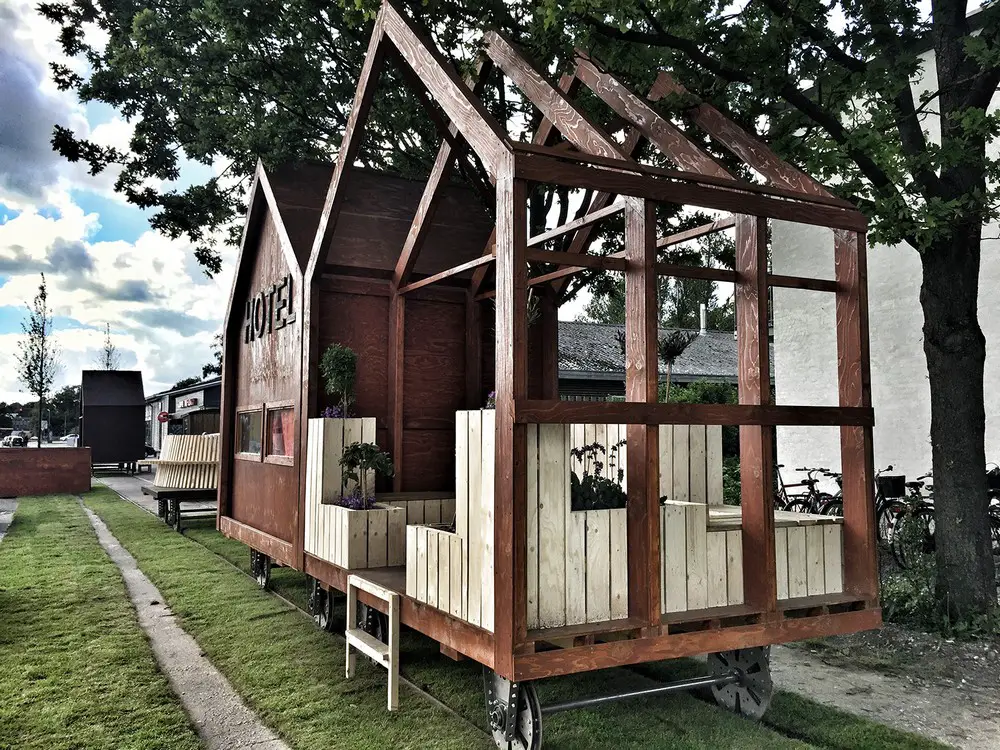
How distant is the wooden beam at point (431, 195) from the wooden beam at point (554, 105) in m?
0.46

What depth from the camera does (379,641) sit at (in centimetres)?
564

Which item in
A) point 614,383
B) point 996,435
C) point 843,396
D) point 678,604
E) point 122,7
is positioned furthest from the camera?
point 614,383

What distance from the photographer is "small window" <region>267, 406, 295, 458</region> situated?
8.59 m

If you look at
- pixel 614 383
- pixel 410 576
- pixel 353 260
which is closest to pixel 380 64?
pixel 353 260

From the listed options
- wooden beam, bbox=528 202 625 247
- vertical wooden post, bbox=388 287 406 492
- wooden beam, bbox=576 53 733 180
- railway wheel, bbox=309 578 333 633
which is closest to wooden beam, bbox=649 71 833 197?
wooden beam, bbox=576 53 733 180

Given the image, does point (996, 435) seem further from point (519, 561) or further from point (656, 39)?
point (519, 561)

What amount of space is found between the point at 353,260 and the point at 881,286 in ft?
28.7

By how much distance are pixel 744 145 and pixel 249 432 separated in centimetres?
702

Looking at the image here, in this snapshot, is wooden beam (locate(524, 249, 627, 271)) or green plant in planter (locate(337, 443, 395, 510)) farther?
green plant in planter (locate(337, 443, 395, 510))

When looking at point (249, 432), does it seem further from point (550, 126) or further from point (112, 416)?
point (112, 416)

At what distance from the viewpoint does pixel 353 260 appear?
832 cm

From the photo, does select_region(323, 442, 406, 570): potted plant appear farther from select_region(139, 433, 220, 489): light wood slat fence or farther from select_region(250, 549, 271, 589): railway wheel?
select_region(139, 433, 220, 489): light wood slat fence

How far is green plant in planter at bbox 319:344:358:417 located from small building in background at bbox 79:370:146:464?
26035 millimetres

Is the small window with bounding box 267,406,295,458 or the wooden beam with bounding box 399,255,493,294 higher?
the wooden beam with bounding box 399,255,493,294
